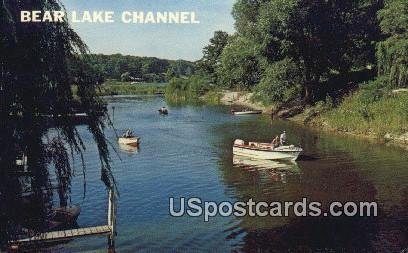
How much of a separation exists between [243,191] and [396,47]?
28924 millimetres

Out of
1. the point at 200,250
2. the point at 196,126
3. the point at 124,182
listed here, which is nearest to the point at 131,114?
the point at 196,126

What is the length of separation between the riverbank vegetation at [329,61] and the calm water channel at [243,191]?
6.37 meters

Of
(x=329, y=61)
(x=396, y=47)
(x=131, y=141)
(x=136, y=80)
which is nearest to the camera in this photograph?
(x=131, y=141)

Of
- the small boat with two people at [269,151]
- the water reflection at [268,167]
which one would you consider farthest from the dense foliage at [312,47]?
the water reflection at [268,167]

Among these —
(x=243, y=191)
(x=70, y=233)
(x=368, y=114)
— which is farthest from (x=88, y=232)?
(x=368, y=114)

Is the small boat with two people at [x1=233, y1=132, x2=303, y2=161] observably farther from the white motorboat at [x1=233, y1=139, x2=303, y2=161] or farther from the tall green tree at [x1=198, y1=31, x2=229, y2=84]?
the tall green tree at [x1=198, y1=31, x2=229, y2=84]

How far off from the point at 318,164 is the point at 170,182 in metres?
12.4

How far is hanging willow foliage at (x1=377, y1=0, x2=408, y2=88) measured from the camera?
51.5 metres

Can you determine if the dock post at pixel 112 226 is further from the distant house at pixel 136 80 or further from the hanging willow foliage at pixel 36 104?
the distant house at pixel 136 80

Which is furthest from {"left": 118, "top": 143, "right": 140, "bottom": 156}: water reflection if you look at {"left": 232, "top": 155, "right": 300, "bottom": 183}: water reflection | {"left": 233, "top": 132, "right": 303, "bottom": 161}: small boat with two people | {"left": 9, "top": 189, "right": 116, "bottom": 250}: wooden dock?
{"left": 9, "top": 189, "right": 116, "bottom": 250}: wooden dock

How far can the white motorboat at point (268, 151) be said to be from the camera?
40.1 metres

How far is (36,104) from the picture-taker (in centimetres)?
1162

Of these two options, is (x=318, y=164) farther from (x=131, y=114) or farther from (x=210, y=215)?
(x=131, y=114)

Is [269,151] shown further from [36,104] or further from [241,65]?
[36,104]
